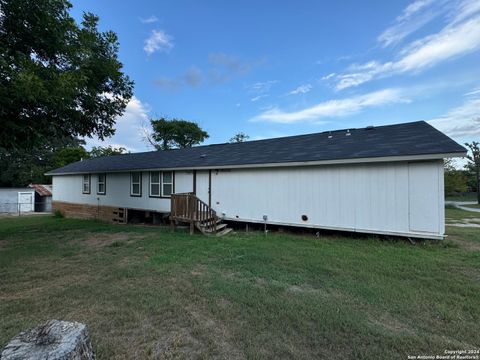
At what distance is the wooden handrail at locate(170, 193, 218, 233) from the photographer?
9.14 m

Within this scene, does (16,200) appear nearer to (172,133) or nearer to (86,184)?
(86,184)

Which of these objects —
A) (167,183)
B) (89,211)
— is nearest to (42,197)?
(89,211)

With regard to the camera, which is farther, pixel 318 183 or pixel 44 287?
pixel 318 183

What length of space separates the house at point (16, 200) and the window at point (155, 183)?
23450 mm

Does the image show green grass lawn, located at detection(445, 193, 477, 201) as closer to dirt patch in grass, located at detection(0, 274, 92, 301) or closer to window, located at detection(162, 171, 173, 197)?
window, located at detection(162, 171, 173, 197)

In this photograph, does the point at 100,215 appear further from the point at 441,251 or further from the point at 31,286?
the point at 441,251

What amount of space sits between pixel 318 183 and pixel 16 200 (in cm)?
3364

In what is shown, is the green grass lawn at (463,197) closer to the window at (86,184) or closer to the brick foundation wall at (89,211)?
the brick foundation wall at (89,211)

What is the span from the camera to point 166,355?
8.29 ft

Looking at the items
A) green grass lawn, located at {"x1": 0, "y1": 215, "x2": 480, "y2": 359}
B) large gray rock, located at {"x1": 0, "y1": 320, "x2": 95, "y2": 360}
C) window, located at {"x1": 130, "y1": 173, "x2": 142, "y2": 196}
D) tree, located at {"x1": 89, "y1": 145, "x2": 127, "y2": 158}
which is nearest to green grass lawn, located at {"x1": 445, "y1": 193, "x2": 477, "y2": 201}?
green grass lawn, located at {"x1": 0, "y1": 215, "x2": 480, "y2": 359}

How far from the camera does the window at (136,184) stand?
13530 mm

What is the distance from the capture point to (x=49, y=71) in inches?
269

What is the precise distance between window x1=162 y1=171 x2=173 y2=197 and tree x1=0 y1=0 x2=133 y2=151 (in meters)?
3.93

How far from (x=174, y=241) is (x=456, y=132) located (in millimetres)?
35462
